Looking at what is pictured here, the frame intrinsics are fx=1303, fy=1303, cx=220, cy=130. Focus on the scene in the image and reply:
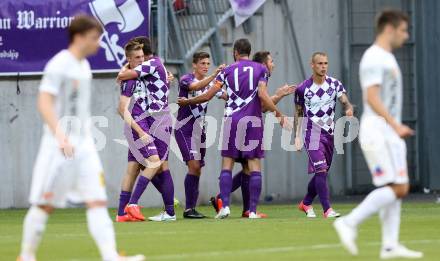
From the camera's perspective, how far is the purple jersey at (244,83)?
1619 centimetres

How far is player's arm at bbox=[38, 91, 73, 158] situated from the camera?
9188 millimetres

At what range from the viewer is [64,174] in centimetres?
940

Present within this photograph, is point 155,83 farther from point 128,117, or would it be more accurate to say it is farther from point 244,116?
point 244,116

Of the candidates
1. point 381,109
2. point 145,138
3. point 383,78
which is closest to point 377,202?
point 381,109

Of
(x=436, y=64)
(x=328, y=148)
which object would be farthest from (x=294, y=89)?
(x=436, y=64)

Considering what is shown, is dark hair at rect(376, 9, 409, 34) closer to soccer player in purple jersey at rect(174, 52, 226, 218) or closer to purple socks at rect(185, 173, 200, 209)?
soccer player in purple jersey at rect(174, 52, 226, 218)

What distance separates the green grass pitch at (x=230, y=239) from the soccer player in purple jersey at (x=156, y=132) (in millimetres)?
509

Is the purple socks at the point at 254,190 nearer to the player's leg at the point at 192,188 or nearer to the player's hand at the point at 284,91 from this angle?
the player's leg at the point at 192,188

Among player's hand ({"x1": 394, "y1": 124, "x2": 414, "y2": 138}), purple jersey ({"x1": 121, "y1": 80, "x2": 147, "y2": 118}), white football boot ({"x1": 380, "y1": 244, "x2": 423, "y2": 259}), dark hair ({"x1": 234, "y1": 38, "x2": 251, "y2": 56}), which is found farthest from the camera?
dark hair ({"x1": 234, "y1": 38, "x2": 251, "y2": 56})

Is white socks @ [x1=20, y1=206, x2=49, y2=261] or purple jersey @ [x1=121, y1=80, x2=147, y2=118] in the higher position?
purple jersey @ [x1=121, y1=80, x2=147, y2=118]

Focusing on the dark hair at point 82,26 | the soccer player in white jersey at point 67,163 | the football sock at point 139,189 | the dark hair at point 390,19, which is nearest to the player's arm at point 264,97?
the football sock at point 139,189

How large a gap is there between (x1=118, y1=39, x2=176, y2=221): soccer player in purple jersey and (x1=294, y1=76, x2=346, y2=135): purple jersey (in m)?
1.86

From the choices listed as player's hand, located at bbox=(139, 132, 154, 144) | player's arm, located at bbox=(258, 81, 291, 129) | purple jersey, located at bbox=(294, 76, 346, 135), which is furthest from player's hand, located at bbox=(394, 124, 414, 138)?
purple jersey, located at bbox=(294, 76, 346, 135)

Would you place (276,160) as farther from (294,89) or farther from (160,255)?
(160,255)
